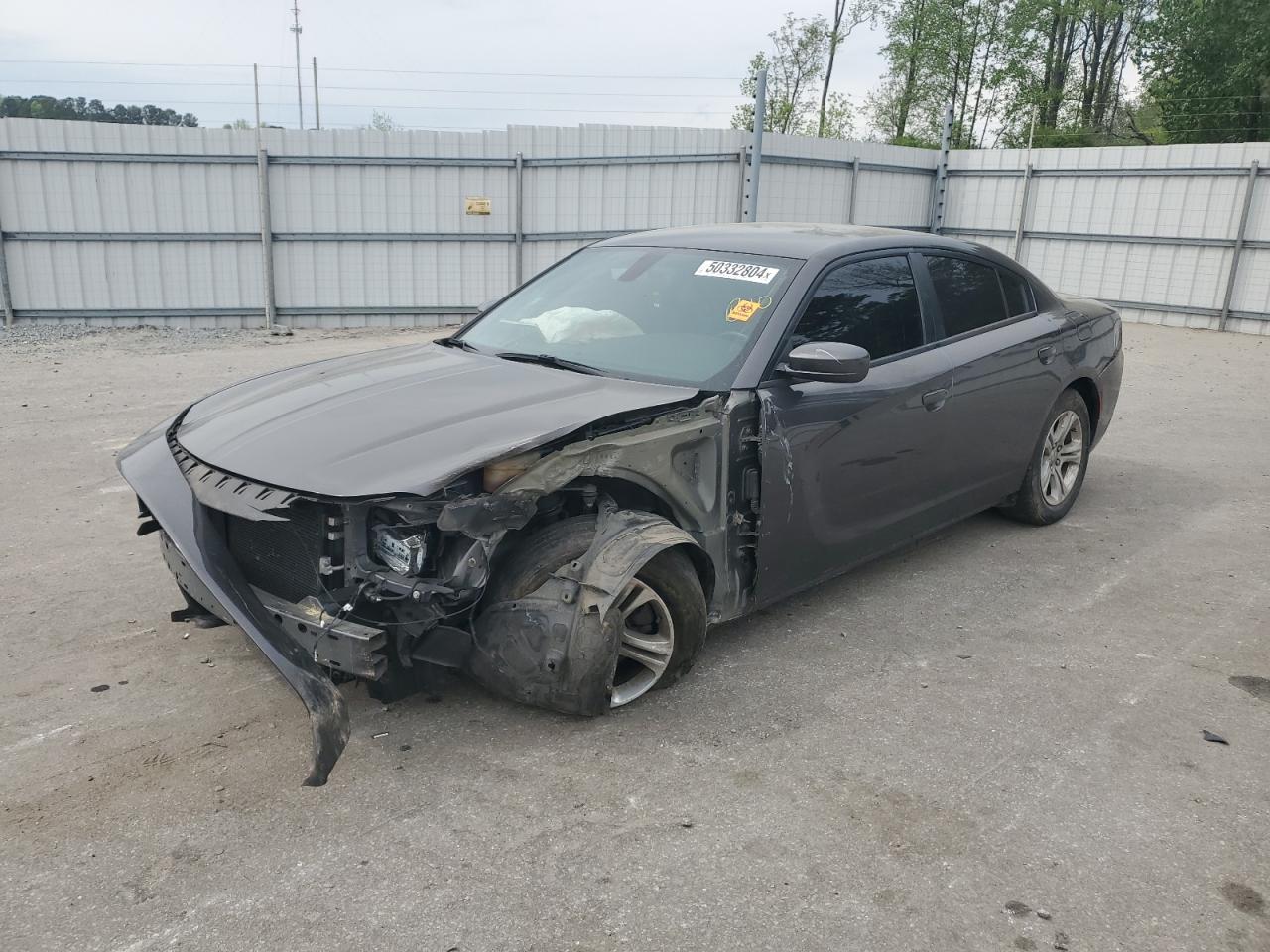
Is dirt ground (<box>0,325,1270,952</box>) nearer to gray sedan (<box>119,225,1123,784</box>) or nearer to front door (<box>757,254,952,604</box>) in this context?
gray sedan (<box>119,225,1123,784</box>)

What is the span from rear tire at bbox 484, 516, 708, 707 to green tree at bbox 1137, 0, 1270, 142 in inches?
1059

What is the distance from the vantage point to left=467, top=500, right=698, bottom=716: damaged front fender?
3264mm

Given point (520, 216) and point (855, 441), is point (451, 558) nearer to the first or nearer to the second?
point (855, 441)

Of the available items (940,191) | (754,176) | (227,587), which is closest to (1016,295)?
(227,587)

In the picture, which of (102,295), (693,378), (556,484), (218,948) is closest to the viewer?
(218,948)

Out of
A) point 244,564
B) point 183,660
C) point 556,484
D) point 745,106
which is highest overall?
point 745,106

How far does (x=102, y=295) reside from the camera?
13141 millimetres

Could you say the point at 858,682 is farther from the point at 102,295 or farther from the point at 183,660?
the point at 102,295

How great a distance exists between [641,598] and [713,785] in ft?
2.10

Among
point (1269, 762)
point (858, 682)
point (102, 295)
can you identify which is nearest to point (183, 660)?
point (858, 682)

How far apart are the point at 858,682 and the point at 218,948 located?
233 centimetres

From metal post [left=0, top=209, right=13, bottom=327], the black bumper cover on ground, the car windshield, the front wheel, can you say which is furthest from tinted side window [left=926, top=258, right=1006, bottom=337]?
metal post [left=0, top=209, right=13, bottom=327]

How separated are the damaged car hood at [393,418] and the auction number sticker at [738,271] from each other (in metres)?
0.76

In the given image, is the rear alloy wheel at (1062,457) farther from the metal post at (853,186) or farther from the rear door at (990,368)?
the metal post at (853,186)
